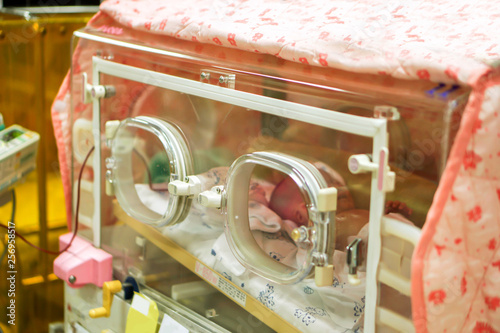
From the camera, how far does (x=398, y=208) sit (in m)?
1.03

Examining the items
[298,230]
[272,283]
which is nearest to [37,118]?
[272,283]

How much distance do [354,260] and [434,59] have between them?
0.36m

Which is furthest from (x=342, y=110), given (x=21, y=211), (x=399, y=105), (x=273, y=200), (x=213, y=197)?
(x=21, y=211)

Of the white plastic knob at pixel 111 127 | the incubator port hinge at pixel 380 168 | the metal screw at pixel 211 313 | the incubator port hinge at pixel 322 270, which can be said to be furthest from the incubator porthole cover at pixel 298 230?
the white plastic knob at pixel 111 127

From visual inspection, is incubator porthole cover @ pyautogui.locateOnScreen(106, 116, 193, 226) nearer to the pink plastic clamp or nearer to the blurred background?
the pink plastic clamp

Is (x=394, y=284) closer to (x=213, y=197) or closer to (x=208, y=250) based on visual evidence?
(x=213, y=197)

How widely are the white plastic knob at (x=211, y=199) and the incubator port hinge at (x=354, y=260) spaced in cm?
37

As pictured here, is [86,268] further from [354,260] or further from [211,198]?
[354,260]

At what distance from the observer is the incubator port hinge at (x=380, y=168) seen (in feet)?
3.19

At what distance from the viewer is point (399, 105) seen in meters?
0.98

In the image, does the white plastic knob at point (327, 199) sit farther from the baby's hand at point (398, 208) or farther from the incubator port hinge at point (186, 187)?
the incubator port hinge at point (186, 187)

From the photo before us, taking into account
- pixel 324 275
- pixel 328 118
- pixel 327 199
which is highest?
pixel 328 118

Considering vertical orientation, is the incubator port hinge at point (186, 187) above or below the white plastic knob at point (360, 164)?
below

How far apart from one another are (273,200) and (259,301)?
320 millimetres
